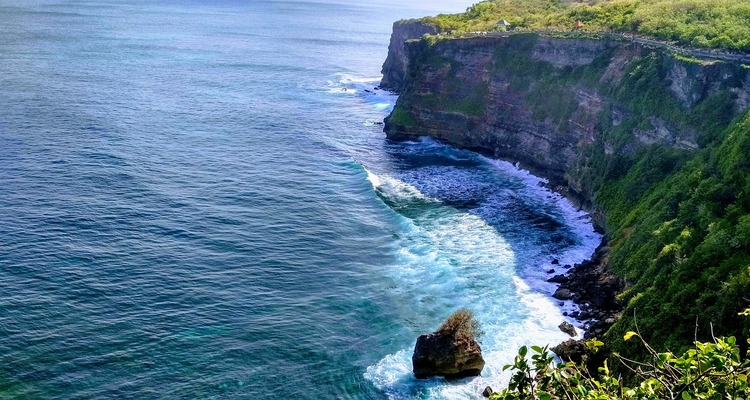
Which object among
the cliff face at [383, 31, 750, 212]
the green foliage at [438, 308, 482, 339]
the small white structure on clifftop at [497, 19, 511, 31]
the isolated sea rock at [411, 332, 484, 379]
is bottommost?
the isolated sea rock at [411, 332, 484, 379]

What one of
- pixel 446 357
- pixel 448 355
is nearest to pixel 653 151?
pixel 448 355

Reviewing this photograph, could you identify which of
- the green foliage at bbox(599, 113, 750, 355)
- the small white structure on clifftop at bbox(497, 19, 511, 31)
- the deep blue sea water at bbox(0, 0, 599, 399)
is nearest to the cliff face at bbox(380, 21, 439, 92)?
the small white structure on clifftop at bbox(497, 19, 511, 31)

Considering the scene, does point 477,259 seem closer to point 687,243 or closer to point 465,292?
point 465,292

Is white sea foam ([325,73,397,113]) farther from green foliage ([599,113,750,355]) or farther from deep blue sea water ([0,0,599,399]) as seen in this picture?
green foliage ([599,113,750,355])

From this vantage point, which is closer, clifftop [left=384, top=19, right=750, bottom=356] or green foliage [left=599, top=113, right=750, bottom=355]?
green foliage [left=599, top=113, right=750, bottom=355]

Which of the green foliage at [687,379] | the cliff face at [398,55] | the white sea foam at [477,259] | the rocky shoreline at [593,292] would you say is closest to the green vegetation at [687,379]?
the green foliage at [687,379]

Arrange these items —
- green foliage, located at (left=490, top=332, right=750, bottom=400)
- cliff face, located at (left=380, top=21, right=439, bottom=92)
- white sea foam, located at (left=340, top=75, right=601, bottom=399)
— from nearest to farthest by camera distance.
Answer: green foliage, located at (left=490, top=332, right=750, bottom=400)
white sea foam, located at (left=340, top=75, right=601, bottom=399)
cliff face, located at (left=380, top=21, right=439, bottom=92)

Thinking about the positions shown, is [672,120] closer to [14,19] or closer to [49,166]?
[49,166]

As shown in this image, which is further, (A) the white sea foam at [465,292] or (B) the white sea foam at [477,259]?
(B) the white sea foam at [477,259]

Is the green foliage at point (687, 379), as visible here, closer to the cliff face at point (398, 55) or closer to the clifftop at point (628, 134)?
the clifftop at point (628, 134)
